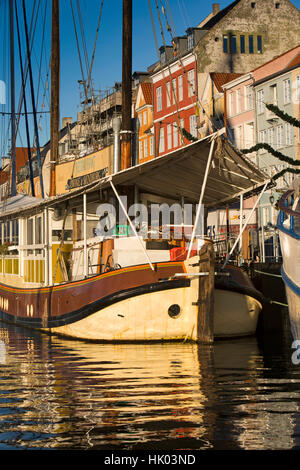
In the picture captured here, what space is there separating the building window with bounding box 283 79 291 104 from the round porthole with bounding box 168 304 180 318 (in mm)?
33633

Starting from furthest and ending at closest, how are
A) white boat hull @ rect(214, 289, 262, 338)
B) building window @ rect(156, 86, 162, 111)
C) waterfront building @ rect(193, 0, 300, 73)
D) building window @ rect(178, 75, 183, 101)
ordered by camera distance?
building window @ rect(156, 86, 162, 111)
building window @ rect(178, 75, 183, 101)
waterfront building @ rect(193, 0, 300, 73)
white boat hull @ rect(214, 289, 262, 338)

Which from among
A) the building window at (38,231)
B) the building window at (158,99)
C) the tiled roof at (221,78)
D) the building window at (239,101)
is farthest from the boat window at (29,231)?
the building window at (158,99)

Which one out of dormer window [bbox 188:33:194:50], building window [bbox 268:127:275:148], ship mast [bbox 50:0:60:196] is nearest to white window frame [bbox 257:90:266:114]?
building window [bbox 268:127:275:148]

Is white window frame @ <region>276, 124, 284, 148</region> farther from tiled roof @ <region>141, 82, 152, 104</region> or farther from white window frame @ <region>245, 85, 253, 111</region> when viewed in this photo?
tiled roof @ <region>141, 82, 152, 104</region>

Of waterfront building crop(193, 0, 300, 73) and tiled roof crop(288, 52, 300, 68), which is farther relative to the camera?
waterfront building crop(193, 0, 300, 73)

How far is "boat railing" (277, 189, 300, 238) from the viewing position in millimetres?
10196

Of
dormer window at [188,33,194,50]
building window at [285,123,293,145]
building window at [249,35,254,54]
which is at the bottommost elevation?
building window at [285,123,293,145]

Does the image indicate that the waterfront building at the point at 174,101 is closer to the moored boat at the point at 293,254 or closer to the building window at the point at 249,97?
the building window at the point at 249,97

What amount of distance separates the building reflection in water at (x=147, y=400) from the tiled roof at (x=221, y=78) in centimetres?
4330

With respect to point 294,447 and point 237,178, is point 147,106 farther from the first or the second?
point 294,447

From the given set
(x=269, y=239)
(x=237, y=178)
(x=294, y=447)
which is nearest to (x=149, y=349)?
(x=237, y=178)

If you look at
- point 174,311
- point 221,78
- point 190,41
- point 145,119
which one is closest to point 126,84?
point 174,311

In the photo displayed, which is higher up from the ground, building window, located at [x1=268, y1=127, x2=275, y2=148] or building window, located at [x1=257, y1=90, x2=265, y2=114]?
building window, located at [x1=257, y1=90, x2=265, y2=114]

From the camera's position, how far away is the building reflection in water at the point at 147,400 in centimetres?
766
